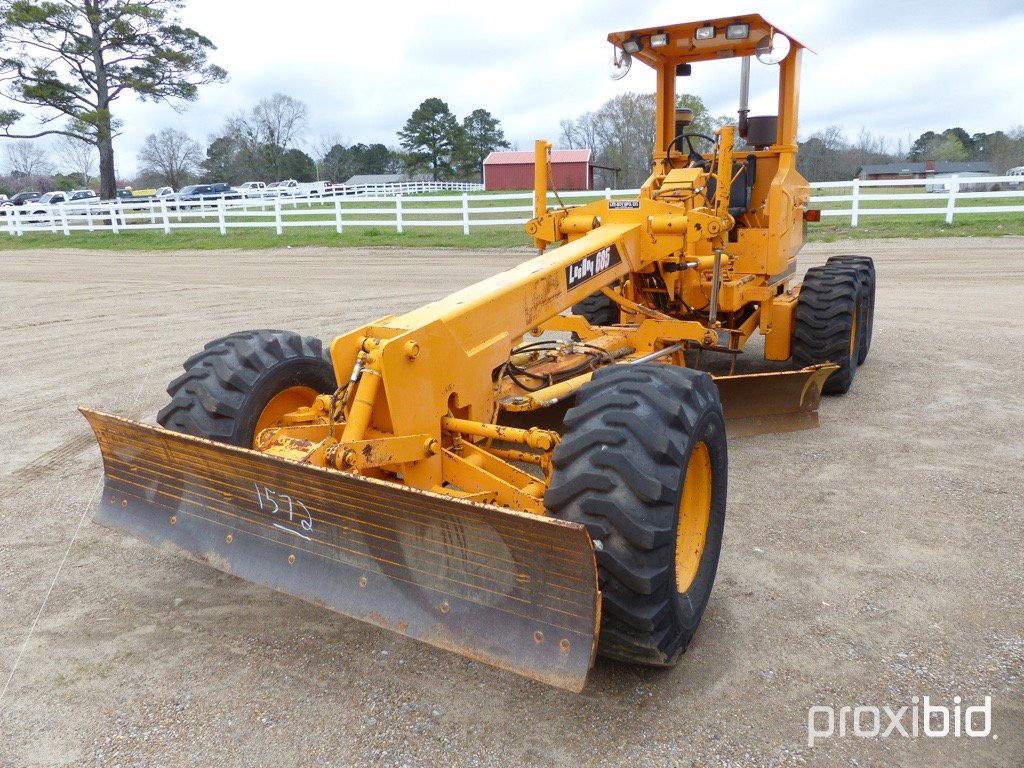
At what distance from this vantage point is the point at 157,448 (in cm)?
362

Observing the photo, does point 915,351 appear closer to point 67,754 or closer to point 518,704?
point 518,704

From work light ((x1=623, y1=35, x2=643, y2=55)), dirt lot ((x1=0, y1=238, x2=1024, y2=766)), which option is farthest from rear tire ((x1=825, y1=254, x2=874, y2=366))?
work light ((x1=623, y1=35, x2=643, y2=55))

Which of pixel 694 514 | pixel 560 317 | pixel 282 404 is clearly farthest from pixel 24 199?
pixel 694 514

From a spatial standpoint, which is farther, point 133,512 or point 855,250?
point 855,250

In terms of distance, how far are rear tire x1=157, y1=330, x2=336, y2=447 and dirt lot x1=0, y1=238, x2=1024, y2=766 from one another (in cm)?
73

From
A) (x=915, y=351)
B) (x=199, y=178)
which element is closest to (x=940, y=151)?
(x=199, y=178)

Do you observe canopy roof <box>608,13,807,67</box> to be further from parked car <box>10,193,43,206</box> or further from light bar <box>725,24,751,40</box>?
parked car <box>10,193,43,206</box>

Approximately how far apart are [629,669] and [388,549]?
1055 mm

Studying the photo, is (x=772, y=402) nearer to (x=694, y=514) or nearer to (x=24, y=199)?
(x=694, y=514)

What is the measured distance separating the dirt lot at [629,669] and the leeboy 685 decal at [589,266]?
5.11 ft

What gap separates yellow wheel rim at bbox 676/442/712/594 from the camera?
3438mm

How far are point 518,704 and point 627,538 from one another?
76 centimetres

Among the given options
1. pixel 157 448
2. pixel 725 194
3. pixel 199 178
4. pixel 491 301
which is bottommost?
pixel 157 448

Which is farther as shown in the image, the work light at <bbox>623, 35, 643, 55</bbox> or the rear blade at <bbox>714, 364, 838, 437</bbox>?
the work light at <bbox>623, 35, 643, 55</bbox>
